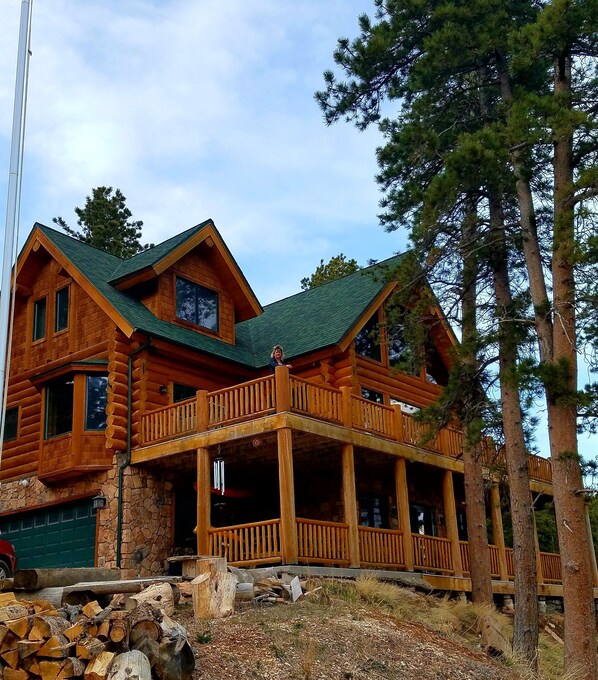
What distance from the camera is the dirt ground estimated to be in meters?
10.3

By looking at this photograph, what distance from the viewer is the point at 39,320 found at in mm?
24391

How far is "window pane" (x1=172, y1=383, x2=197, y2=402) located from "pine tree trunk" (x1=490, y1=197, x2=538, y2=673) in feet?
28.6

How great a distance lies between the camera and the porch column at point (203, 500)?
17.9 m

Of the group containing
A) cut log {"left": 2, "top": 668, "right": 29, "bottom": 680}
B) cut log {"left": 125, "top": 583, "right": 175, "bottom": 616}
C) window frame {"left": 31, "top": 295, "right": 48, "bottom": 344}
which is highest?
window frame {"left": 31, "top": 295, "right": 48, "bottom": 344}

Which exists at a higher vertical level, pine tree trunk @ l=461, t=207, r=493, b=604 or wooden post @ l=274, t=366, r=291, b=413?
wooden post @ l=274, t=366, r=291, b=413

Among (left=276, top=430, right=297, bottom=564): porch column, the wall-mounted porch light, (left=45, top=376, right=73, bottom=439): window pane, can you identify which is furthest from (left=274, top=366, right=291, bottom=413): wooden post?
(left=45, top=376, right=73, bottom=439): window pane

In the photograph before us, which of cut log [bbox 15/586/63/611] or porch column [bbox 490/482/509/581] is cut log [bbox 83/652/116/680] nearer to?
cut log [bbox 15/586/63/611]

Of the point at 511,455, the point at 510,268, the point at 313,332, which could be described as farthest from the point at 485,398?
the point at 313,332

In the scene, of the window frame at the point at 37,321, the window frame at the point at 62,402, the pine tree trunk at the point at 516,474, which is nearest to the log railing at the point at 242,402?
the window frame at the point at 62,402

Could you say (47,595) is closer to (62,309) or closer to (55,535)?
(55,535)

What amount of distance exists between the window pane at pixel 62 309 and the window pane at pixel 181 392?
371cm

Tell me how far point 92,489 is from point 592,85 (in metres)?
13.9

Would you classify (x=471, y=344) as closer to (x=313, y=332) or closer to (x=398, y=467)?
(x=398, y=467)

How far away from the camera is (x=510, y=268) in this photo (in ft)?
58.2
